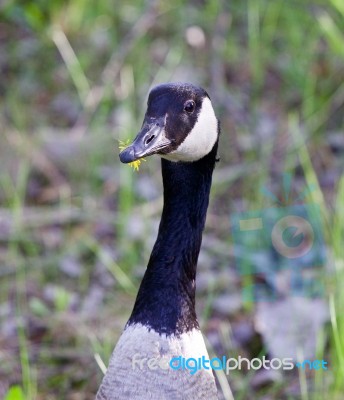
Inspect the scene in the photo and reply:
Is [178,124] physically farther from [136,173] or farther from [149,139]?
[136,173]

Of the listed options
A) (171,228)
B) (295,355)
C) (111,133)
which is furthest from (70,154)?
(171,228)

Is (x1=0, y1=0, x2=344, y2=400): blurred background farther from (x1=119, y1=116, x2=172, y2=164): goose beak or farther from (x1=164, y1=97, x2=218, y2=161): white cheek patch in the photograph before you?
(x1=119, y1=116, x2=172, y2=164): goose beak

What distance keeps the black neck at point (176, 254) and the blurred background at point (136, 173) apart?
35cm

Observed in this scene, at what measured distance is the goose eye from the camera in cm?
207

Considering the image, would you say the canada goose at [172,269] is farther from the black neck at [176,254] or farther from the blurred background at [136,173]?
the blurred background at [136,173]

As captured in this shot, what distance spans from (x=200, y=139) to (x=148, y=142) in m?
0.20

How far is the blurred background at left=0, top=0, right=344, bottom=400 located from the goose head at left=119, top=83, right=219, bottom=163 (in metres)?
0.63

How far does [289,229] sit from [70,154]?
45.4 inches

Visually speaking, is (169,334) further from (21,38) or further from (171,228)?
(21,38)

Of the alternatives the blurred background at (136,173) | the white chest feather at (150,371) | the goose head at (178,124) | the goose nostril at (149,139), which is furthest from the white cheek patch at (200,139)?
the blurred background at (136,173)

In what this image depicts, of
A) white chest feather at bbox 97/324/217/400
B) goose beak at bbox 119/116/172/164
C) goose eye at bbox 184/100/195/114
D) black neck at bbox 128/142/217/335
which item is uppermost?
goose eye at bbox 184/100/195/114

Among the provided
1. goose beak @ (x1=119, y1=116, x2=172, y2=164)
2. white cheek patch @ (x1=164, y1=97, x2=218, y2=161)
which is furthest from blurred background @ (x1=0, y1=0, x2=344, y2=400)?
goose beak @ (x1=119, y1=116, x2=172, y2=164)

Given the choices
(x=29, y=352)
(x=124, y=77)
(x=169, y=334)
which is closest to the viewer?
(x=169, y=334)

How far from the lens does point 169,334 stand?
6.91 feet
